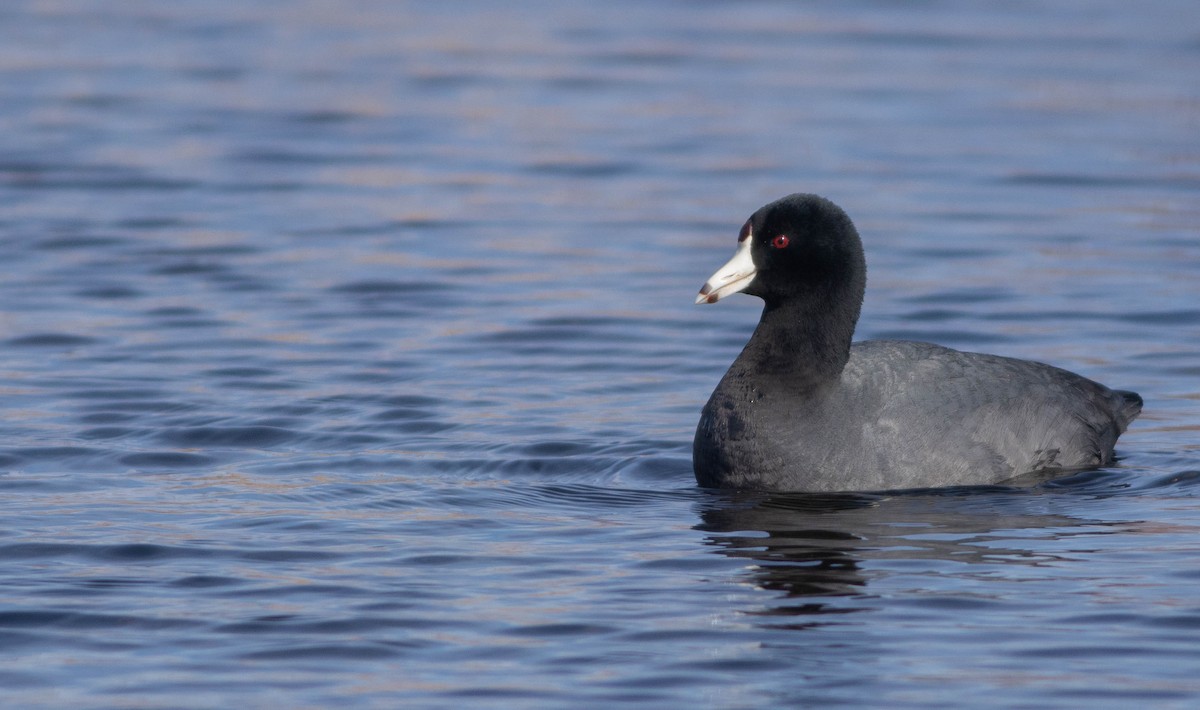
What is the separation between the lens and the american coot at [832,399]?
9328 mm

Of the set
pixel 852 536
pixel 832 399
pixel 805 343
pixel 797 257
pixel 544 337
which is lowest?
pixel 852 536

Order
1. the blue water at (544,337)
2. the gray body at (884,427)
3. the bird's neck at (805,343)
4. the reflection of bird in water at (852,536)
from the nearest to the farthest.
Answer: the blue water at (544,337) → the reflection of bird in water at (852,536) → the gray body at (884,427) → the bird's neck at (805,343)

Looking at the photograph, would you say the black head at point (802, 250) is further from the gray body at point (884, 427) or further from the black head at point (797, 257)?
the gray body at point (884, 427)

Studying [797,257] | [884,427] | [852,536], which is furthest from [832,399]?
[852,536]

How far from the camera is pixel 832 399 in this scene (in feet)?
30.9

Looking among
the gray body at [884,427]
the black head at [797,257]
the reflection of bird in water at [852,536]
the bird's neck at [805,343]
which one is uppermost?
the black head at [797,257]

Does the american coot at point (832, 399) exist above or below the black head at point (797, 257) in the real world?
below

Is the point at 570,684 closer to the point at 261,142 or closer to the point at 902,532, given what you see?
the point at 902,532

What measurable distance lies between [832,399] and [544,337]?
398cm

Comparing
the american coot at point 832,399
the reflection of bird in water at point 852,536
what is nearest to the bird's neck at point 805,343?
the american coot at point 832,399

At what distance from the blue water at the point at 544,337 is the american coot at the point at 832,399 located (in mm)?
180

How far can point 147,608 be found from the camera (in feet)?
25.1

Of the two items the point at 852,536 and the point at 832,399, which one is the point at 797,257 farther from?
the point at 852,536

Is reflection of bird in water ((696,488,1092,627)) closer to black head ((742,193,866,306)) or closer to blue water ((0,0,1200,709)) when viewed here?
blue water ((0,0,1200,709))
